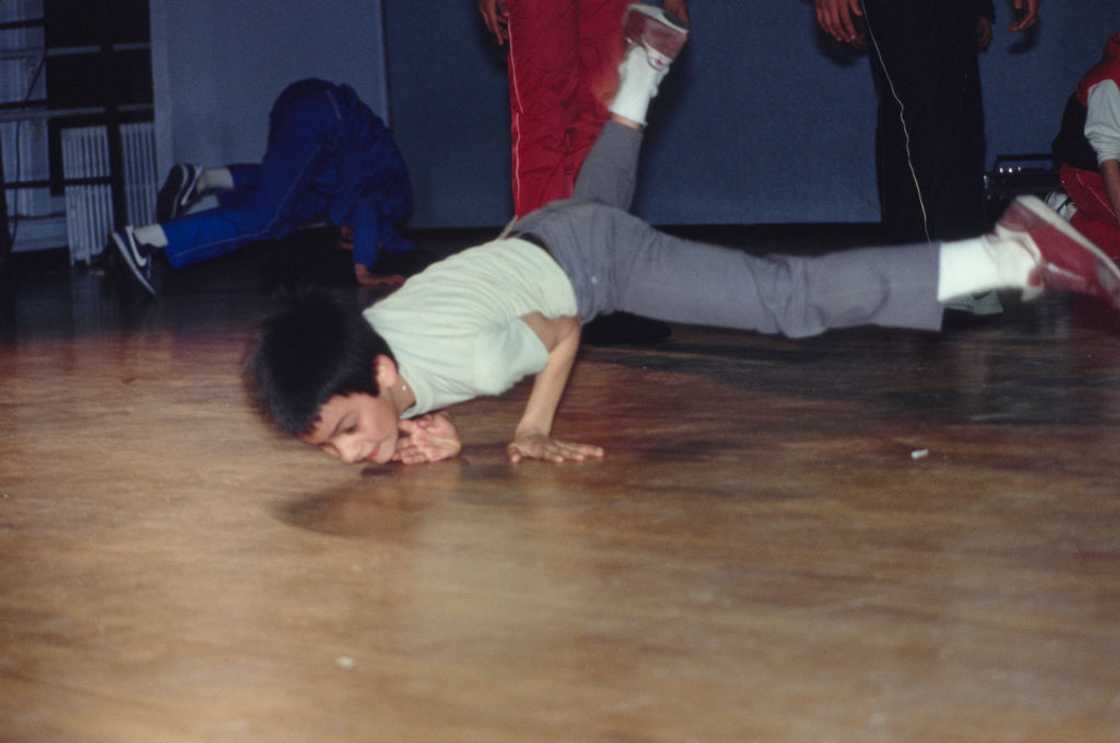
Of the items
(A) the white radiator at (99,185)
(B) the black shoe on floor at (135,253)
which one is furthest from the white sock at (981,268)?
(A) the white radiator at (99,185)

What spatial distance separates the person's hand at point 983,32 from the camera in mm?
2859

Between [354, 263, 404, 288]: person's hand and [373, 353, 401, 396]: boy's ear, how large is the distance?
8.08 feet

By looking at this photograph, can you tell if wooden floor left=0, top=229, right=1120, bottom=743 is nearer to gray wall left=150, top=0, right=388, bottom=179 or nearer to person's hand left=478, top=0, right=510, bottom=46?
person's hand left=478, top=0, right=510, bottom=46

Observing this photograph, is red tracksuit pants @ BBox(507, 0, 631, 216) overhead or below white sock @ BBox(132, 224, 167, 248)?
overhead

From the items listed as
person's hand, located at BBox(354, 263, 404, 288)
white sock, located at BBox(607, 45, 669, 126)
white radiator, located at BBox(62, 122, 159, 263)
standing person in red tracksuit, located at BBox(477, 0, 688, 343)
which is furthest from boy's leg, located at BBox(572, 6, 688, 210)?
white radiator, located at BBox(62, 122, 159, 263)

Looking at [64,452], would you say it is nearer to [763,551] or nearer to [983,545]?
[763,551]

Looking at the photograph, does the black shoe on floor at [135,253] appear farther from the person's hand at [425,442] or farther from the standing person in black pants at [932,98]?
the person's hand at [425,442]

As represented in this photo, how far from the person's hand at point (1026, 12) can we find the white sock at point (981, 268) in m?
1.00

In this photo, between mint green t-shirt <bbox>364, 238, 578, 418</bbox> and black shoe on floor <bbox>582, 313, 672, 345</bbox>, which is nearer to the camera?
mint green t-shirt <bbox>364, 238, 578, 418</bbox>

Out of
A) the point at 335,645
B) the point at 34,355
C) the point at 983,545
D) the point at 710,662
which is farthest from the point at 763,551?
the point at 34,355

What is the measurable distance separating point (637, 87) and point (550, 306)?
1.43 feet

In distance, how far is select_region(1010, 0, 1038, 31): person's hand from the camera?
8.57 ft

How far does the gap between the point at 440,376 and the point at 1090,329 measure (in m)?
1.46

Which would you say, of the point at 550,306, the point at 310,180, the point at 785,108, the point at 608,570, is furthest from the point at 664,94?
the point at 608,570
